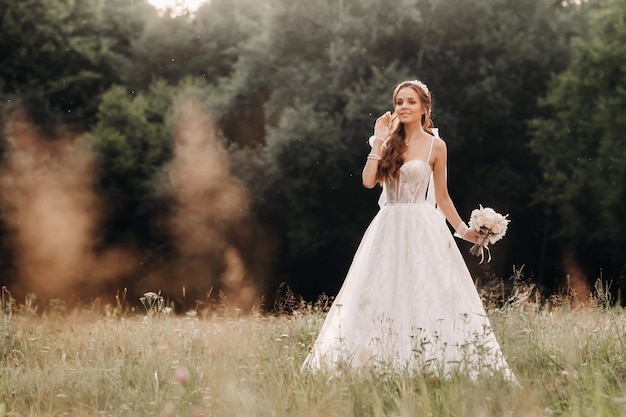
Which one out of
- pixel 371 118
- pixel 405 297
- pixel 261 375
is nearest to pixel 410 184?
pixel 405 297

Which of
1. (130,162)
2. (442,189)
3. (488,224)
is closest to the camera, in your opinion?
(488,224)

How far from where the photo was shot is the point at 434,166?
19.7ft

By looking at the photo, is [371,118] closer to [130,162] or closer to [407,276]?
[130,162]

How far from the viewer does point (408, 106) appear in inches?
235

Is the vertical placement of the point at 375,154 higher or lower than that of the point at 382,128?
lower

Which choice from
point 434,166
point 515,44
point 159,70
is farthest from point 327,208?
point 434,166

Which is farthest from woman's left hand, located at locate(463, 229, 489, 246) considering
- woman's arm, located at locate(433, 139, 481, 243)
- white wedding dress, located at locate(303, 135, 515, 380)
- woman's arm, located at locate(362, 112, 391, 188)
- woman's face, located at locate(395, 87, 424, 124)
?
woman's face, located at locate(395, 87, 424, 124)

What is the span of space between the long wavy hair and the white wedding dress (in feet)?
0.24

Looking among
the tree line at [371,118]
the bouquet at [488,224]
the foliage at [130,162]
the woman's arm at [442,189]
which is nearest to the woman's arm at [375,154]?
the woman's arm at [442,189]

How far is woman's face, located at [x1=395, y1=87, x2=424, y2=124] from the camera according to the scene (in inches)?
235

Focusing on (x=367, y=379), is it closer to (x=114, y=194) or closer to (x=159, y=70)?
(x=114, y=194)

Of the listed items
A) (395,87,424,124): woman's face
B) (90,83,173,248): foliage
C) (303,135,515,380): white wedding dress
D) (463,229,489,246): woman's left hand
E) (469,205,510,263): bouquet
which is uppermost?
(90,83,173,248): foliage

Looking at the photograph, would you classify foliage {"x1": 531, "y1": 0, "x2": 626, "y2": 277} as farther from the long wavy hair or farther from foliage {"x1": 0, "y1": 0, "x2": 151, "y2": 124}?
the long wavy hair

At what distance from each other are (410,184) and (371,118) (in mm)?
→ 15357
